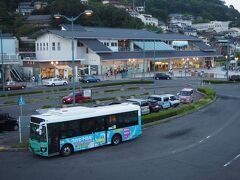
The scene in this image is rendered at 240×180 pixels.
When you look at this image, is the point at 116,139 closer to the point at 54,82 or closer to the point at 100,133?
the point at 100,133

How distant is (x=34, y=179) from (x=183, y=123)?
1461 cm

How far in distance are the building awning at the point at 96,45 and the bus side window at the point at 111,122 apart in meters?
48.5

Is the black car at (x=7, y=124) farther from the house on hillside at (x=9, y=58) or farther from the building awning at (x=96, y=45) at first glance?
the building awning at (x=96, y=45)

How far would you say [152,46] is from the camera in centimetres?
8156

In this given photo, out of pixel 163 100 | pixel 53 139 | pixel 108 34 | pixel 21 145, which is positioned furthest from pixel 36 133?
pixel 108 34

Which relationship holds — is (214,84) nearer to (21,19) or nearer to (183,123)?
(183,123)

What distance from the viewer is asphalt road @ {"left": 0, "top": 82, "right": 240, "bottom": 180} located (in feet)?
50.9

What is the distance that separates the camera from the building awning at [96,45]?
6935 centimetres

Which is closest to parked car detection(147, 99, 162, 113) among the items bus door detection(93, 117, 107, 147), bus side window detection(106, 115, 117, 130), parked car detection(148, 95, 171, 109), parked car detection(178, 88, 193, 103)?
parked car detection(148, 95, 171, 109)

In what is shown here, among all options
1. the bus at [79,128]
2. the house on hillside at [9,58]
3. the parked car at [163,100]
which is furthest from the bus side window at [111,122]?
the house on hillside at [9,58]

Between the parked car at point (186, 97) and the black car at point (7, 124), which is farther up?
the parked car at point (186, 97)

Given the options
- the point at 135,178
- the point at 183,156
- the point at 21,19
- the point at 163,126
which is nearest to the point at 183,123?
the point at 163,126

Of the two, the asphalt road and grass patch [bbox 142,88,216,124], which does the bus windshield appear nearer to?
the asphalt road

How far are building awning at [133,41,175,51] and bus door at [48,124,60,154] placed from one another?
59301mm
